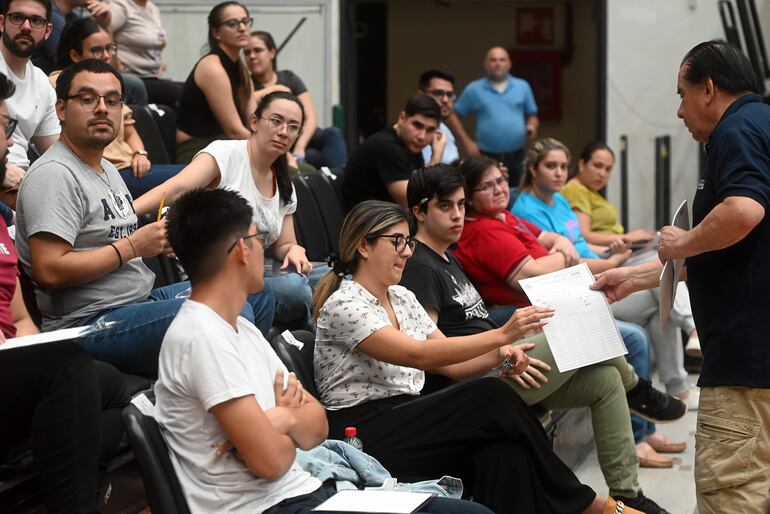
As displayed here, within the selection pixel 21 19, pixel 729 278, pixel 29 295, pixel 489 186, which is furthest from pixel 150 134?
pixel 729 278

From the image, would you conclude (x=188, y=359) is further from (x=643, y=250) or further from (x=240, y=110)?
(x=643, y=250)

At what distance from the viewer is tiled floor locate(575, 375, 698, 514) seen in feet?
14.6

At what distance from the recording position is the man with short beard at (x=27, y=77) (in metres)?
4.14

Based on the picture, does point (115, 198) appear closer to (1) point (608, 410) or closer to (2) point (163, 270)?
(2) point (163, 270)

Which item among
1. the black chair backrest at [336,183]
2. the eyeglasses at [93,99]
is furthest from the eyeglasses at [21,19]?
the black chair backrest at [336,183]

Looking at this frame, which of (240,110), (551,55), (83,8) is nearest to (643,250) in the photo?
(240,110)

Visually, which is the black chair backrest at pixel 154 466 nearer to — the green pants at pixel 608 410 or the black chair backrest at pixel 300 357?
the black chair backrest at pixel 300 357

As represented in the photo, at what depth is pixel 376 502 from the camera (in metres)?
2.52

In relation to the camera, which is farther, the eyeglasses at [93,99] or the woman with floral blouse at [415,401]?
the eyeglasses at [93,99]

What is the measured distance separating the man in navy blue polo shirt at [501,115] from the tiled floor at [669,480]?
386 cm

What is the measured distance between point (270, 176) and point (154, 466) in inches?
76.5

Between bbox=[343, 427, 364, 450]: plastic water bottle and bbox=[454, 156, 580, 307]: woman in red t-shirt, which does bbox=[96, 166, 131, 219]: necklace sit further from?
bbox=[454, 156, 580, 307]: woman in red t-shirt

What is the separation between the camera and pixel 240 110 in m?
5.55

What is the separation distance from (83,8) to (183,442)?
13.6 feet
